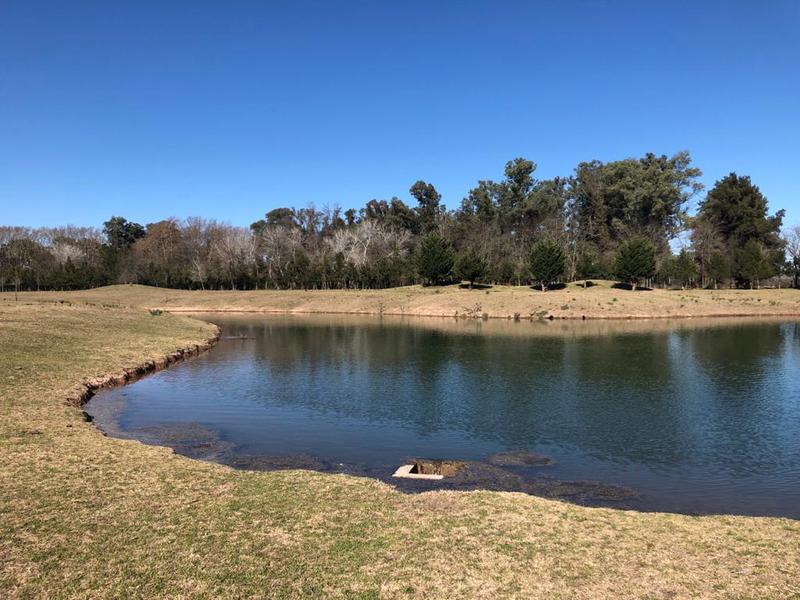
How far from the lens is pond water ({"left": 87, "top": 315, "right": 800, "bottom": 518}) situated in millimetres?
15328

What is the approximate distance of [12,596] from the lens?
24.9 feet

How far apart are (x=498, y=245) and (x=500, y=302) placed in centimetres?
4173

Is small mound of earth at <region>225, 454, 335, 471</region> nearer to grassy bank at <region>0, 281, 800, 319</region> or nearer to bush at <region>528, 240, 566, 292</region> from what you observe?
grassy bank at <region>0, 281, 800, 319</region>

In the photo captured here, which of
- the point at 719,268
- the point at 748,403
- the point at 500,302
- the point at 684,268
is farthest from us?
the point at 719,268

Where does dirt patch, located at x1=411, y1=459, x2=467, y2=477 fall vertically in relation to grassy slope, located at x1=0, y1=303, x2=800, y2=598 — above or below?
below

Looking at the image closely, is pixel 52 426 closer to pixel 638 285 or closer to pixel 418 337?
pixel 418 337

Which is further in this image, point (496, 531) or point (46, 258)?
point (46, 258)

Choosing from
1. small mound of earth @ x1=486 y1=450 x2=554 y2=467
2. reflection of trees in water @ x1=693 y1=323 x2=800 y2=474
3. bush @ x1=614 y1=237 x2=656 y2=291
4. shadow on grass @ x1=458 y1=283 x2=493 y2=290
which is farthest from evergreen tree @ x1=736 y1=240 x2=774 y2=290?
small mound of earth @ x1=486 y1=450 x2=554 y2=467

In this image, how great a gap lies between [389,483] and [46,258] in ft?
458

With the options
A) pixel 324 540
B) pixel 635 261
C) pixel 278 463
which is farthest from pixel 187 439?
pixel 635 261

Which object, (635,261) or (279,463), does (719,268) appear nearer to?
(635,261)

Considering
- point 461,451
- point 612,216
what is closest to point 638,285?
point 612,216

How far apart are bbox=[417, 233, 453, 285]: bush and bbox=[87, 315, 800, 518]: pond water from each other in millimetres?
51902

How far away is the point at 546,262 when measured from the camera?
8288cm
